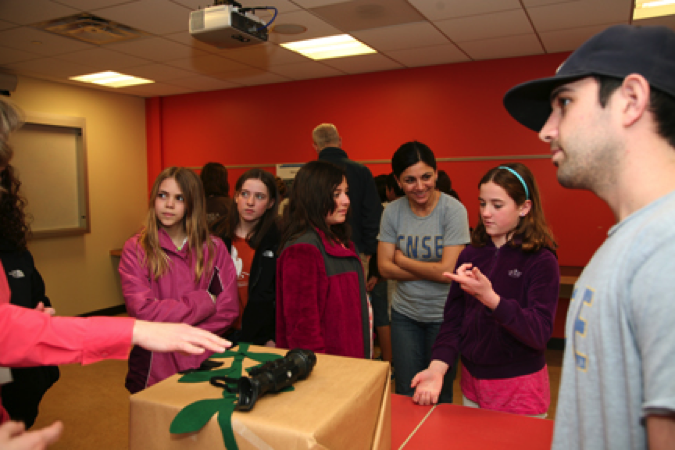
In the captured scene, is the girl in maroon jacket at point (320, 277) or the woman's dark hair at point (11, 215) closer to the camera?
the girl in maroon jacket at point (320, 277)

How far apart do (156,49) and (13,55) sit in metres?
1.36

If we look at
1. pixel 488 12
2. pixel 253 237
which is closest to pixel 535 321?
pixel 253 237

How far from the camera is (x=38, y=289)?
2.06 meters

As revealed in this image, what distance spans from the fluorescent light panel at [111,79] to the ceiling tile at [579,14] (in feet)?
13.7

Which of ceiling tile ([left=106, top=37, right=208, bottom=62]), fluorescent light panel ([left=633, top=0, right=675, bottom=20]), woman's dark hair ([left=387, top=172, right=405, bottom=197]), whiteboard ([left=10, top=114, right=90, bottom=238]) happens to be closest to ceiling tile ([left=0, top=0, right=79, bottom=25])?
ceiling tile ([left=106, top=37, right=208, bottom=62])

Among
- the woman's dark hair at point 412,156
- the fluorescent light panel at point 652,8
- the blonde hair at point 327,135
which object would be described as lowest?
the woman's dark hair at point 412,156

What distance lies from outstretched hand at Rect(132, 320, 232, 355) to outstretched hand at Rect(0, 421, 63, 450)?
21 centimetres

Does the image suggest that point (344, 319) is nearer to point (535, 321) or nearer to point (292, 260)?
point (292, 260)

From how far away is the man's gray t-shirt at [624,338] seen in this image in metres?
0.58

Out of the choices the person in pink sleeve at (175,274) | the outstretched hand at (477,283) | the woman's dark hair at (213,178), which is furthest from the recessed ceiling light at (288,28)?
the outstretched hand at (477,283)

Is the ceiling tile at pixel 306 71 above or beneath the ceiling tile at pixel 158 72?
above

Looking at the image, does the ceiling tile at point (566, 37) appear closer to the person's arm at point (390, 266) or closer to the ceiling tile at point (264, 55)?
the ceiling tile at point (264, 55)

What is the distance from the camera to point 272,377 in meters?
0.88

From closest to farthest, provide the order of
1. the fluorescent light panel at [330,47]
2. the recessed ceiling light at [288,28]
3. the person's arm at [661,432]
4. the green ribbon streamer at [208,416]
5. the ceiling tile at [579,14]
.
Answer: the person's arm at [661,432] < the green ribbon streamer at [208,416] < the ceiling tile at [579,14] < the recessed ceiling light at [288,28] < the fluorescent light panel at [330,47]
